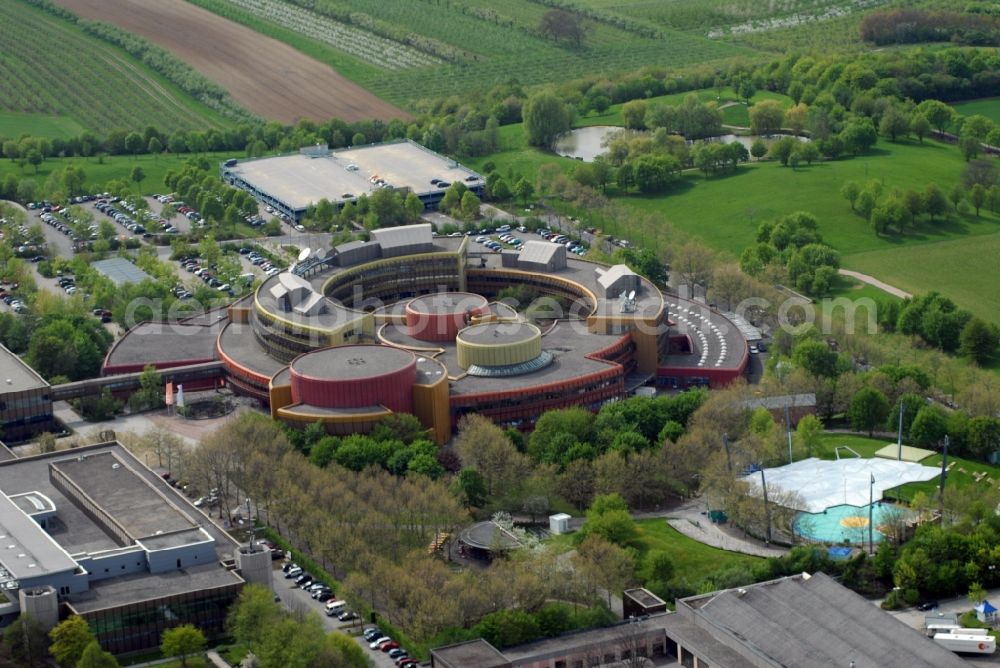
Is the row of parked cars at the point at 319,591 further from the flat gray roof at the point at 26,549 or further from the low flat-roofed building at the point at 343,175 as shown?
the low flat-roofed building at the point at 343,175

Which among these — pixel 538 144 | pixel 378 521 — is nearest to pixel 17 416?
pixel 378 521

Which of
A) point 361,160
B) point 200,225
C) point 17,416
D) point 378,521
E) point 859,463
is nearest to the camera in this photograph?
point 378,521

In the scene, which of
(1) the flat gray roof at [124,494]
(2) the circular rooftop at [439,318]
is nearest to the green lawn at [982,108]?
(2) the circular rooftop at [439,318]

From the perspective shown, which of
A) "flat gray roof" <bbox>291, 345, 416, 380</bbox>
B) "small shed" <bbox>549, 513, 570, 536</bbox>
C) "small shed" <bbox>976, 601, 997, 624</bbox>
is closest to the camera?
"small shed" <bbox>976, 601, 997, 624</bbox>

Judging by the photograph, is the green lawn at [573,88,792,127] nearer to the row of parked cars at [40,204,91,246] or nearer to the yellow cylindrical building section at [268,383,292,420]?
the row of parked cars at [40,204,91,246]

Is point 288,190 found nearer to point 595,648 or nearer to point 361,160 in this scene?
point 361,160

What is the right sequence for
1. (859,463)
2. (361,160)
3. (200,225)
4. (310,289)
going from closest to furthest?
(859,463)
(310,289)
(200,225)
(361,160)

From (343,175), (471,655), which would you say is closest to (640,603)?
(471,655)

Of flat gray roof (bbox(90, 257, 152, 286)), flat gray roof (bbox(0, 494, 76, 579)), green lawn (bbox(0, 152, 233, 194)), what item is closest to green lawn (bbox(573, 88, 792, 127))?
green lawn (bbox(0, 152, 233, 194))
